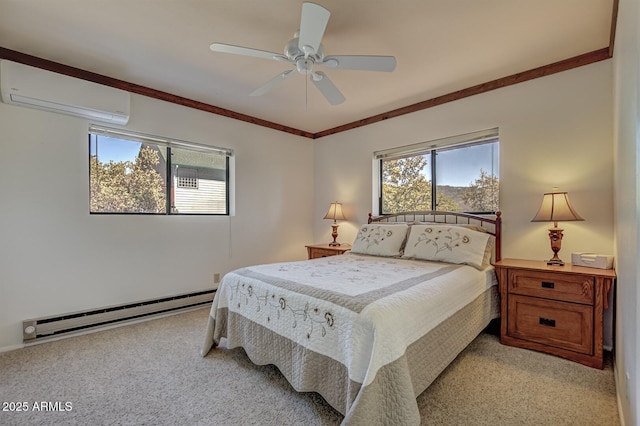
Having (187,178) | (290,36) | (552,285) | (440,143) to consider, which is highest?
(290,36)

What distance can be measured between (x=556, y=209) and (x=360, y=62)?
2041mm

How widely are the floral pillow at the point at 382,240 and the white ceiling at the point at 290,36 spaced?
1586 mm

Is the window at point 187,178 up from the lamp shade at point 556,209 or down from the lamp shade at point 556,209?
up

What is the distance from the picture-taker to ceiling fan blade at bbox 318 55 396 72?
6.49 ft

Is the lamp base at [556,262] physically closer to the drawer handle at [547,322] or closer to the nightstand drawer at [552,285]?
the nightstand drawer at [552,285]

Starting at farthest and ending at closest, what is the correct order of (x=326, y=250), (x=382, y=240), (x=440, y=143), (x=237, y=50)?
(x=326, y=250) → (x=440, y=143) → (x=382, y=240) → (x=237, y=50)

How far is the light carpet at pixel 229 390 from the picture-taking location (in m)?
1.66

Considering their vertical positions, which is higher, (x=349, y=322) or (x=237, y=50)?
(x=237, y=50)

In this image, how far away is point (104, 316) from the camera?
296 cm

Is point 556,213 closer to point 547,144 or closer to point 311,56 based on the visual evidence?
point 547,144

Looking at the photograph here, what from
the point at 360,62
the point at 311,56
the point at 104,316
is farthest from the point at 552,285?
the point at 104,316

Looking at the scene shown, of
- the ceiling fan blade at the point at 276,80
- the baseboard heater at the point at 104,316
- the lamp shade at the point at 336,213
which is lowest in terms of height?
the baseboard heater at the point at 104,316

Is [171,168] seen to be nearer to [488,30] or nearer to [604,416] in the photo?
[488,30]

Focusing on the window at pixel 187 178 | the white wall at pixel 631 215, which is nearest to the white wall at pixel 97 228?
the window at pixel 187 178
